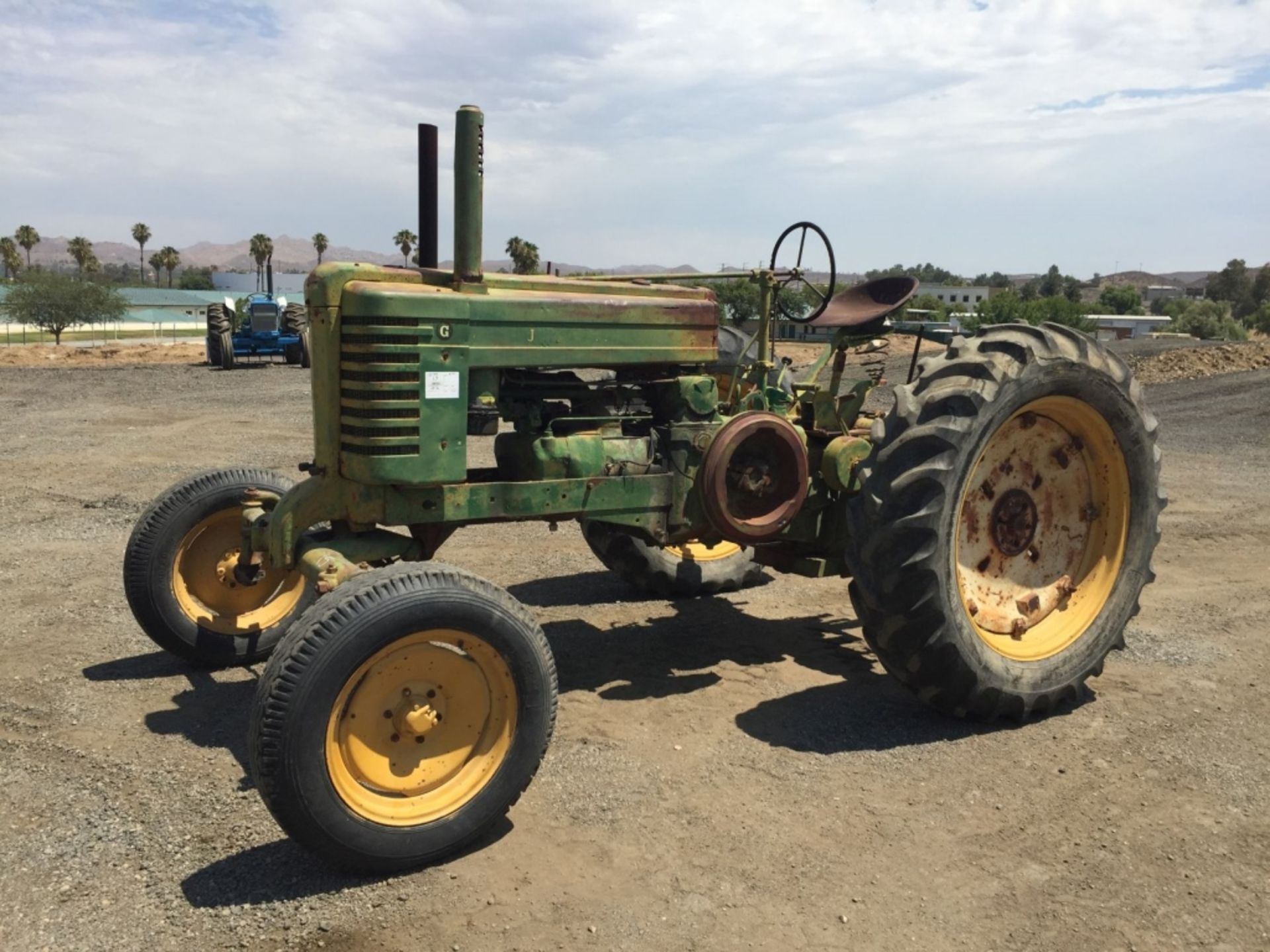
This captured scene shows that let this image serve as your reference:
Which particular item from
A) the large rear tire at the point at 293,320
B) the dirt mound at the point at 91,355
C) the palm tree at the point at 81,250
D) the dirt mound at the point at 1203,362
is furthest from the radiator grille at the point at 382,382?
the palm tree at the point at 81,250

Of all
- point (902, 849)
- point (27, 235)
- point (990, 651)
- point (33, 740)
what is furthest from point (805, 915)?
point (27, 235)

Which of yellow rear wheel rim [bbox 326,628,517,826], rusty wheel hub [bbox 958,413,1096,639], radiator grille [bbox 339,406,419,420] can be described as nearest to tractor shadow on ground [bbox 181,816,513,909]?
yellow rear wheel rim [bbox 326,628,517,826]

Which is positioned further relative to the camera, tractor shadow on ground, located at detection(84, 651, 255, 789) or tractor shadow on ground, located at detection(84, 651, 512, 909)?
tractor shadow on ground, located at detection(84, 651, 255, 789)

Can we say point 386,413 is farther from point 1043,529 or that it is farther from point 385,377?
point 1043,529

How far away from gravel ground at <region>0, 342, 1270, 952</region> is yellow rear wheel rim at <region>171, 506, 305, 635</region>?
30 centimetres

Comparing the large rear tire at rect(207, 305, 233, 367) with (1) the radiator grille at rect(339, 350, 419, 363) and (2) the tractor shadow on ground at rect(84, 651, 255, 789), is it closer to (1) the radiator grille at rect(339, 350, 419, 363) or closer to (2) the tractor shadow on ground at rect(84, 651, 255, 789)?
(2) the tractor shadow on ground at rect(84, 651, 255, 789)

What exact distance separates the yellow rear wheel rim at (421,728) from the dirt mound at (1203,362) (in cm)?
1905

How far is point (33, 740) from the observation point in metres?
4.30

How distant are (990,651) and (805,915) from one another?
1.85 m

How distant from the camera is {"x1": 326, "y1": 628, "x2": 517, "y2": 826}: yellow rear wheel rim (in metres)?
3.38

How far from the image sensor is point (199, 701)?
4.74 meters

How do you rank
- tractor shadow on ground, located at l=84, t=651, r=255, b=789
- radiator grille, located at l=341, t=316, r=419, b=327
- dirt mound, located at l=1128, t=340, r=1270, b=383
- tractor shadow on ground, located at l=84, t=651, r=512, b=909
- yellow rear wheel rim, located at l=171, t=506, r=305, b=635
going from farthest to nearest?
dirt mound, located at l=1128, t=340, r=1270, b=383 < yellow rear wheel rim, located at l=171, t=506, r=305, b=635 < tractor shadow on ground, located at l=84, t=651, r=255, b=789 < radiator grille, located at l=341, t=316, r=419, b=327 < tractor shadow on ground, located at l=84, t=651, r=512, b=909

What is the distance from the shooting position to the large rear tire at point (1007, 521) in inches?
172

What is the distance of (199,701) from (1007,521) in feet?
12.9
